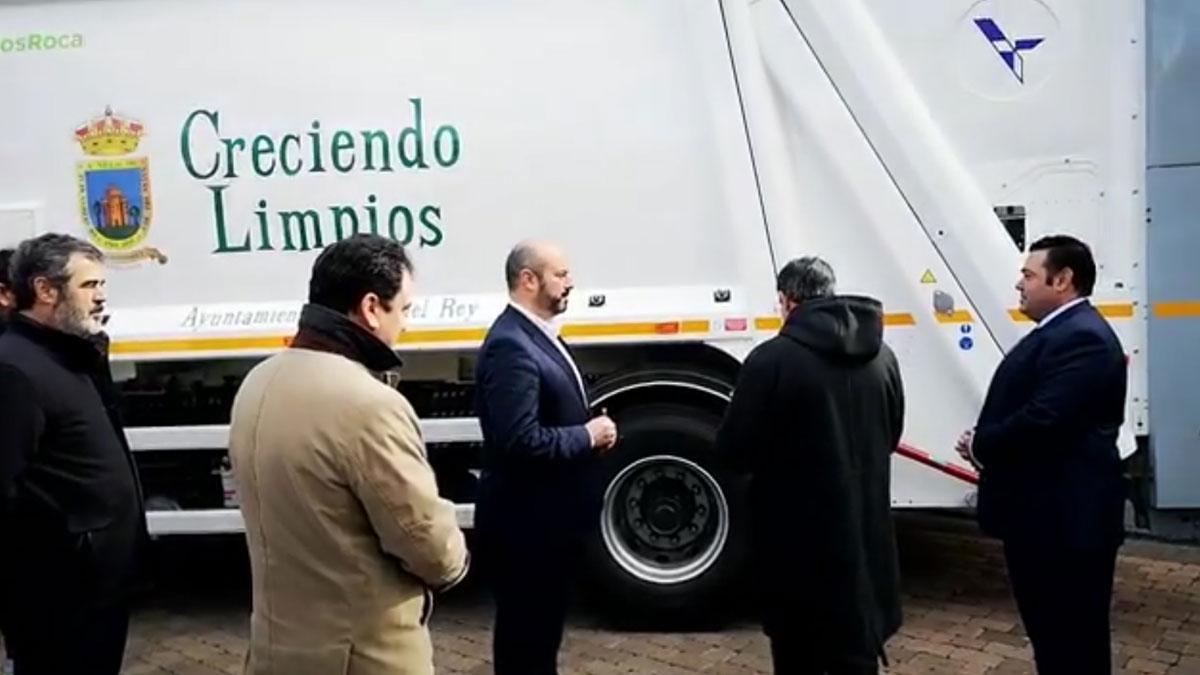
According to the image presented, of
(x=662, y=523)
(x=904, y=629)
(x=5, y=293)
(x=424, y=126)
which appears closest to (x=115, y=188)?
(x=424, y=126)

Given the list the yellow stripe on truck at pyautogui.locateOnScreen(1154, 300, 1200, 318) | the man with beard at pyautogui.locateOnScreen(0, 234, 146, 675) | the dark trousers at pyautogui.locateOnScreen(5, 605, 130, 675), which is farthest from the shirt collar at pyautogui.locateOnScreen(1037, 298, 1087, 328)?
the dark trousers at pyautogui.locateOnScreen(5, 605, 130, 675)

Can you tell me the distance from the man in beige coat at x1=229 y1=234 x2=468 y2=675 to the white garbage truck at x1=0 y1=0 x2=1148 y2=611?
2.61m

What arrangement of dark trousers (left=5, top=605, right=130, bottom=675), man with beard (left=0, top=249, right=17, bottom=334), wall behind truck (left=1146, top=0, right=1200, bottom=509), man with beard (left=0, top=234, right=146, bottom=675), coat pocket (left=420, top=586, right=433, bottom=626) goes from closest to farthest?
coat pocket (left=420, top=586, right=433, bottom=626) → man with beard (left=0, top=234, right=146, bottom=675) → dark trousers (left=5, top=605, right=130, bottom=675) → man with beard (left=0, top=249, right=17, bottom=334) → wall behind truck (left=1146, top=0, right=1200, bottom=509)

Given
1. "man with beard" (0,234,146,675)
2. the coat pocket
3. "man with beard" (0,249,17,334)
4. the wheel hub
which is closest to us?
the coat pocket

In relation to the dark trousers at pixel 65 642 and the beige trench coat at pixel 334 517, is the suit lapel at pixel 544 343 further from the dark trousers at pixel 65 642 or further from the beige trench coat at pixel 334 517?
the dark trousers at pixel 65 642

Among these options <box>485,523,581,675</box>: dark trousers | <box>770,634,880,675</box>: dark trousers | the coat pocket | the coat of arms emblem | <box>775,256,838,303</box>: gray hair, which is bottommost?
<box>770,634,880,675</box>: dark trousers

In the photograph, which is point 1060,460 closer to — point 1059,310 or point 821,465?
point 1059,310

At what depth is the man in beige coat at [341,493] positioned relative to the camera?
7.95ft

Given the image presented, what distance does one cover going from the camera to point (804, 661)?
12.1 ft

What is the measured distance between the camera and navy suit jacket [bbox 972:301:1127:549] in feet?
11.9

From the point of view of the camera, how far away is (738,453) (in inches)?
141

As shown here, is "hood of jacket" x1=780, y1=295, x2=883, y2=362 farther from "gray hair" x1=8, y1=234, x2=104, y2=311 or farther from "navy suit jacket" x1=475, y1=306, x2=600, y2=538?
"gray hair" x1=8, y1=234, x2=104, y2=311

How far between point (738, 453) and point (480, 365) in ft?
2.62

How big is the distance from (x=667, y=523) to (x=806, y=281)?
1.99m
